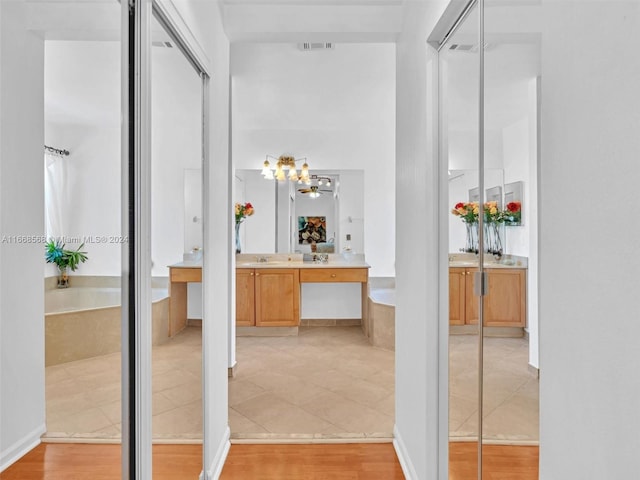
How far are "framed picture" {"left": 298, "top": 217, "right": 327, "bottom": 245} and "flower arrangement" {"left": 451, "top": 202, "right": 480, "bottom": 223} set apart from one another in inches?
136

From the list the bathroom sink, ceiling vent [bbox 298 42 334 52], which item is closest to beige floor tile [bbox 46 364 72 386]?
ceiling vent [bbox 298 42 334 52]

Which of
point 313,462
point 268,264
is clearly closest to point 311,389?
point 313,462

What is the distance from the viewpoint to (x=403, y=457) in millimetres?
2064

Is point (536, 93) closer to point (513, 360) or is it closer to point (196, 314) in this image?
point (513, 360)

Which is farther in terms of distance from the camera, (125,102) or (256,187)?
(256,187)

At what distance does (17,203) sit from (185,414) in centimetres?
125

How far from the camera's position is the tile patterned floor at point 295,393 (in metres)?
0.91

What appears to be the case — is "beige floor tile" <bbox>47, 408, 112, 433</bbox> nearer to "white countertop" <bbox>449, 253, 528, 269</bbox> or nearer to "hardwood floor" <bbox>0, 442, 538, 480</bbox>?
"hardwood floor" <bbox>0, 442, 538, 480</bbox>

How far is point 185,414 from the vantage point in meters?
1.62

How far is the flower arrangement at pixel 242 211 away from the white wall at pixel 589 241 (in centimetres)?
417

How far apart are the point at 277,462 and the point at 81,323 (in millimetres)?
1653

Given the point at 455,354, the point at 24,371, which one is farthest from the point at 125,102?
the point at 455,354

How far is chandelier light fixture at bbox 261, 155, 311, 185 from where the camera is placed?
190 inches

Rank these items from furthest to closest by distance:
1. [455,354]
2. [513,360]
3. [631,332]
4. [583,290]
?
[455,354] < [513,360] < [583,290] < [631,332]
